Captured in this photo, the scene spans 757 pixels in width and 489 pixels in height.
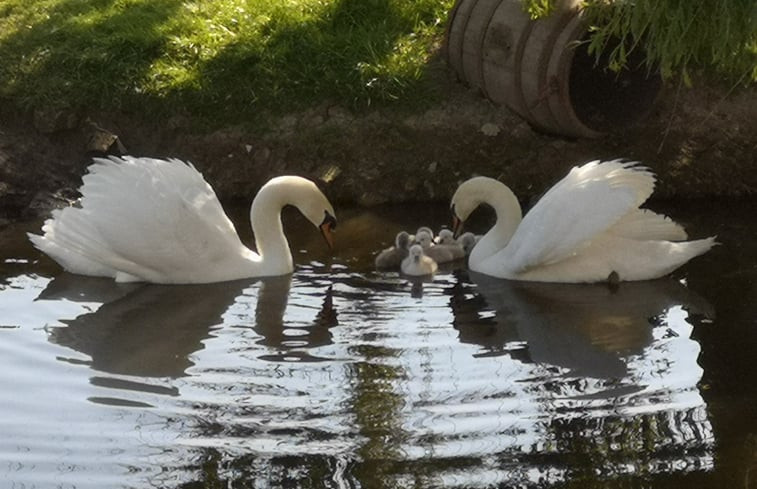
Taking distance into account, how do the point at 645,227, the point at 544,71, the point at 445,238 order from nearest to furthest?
the point at 645,227 < the point at 445,238 < the point at 544,71

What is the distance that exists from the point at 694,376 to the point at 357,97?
17.0 feet

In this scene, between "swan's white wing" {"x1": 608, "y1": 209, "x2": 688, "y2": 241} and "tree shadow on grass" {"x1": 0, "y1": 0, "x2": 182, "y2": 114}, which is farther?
"tree shadow on grass" {"x1": 0, "y1": 0, "x2": 182, "y2": 114}

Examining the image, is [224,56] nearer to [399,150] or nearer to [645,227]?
[399,150]

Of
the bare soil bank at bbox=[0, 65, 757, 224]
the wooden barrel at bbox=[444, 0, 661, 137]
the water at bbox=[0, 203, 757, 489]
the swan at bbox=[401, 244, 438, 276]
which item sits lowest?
the water at bbox=[0, 203, 757, 489]

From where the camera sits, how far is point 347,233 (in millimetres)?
10336

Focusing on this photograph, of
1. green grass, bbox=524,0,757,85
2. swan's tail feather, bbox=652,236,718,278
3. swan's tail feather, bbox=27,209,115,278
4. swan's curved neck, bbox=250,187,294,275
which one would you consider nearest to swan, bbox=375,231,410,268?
swan's curved neck, bbox=250,187,294,275

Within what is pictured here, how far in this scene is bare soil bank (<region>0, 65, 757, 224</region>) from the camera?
11.0 m

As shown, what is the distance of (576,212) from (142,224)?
108 inches

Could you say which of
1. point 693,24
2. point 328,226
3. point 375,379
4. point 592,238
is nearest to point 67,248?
point 328,226

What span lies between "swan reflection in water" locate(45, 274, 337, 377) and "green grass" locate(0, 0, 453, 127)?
263cm

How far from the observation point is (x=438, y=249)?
962 centimetres

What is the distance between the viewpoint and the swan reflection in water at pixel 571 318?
297 inches

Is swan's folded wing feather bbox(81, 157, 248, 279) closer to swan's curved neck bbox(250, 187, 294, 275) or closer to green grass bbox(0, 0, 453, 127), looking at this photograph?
swan's curved neck bbox(250, 187, 294, 275)

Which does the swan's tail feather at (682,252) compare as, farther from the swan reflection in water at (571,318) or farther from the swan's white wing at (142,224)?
the swan's white wing at (142,224)
